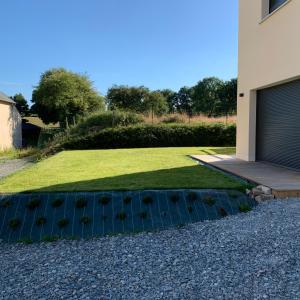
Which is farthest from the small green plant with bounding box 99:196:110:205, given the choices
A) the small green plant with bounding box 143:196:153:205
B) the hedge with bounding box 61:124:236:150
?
the hedge with bounding box 61:124:236:150

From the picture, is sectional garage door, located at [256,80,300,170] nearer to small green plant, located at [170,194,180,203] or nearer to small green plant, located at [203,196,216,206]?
small green plant, located at [203,196,216,206]

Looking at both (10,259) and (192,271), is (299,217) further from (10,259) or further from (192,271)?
(10,259)

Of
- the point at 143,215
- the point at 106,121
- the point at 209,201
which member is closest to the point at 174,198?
the point at 209,201

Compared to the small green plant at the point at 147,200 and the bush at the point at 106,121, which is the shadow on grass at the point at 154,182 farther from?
the bush at the point at 106,121

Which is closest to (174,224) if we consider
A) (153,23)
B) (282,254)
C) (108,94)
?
(282,254)

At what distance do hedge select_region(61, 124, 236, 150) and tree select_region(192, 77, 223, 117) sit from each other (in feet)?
91.6

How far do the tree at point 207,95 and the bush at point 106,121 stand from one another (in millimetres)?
27242

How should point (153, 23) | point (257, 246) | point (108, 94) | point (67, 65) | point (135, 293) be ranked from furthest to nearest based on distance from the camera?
point (108, 94)
point (67, 65)
point (153, 23)
point (257, 246)
point (135, 293)

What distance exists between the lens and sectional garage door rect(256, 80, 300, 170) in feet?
27.6

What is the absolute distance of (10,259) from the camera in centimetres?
423

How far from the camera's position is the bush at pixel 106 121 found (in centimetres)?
2214

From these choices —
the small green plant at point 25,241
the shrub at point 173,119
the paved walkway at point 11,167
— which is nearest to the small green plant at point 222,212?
the small green plant at point 25,241

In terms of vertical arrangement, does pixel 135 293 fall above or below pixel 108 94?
below

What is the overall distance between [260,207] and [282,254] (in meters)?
1.83
